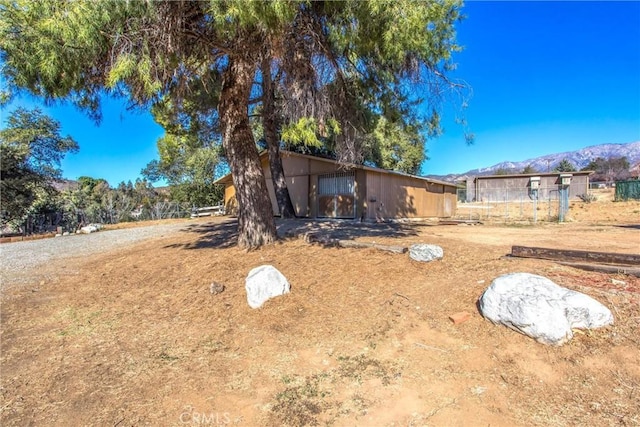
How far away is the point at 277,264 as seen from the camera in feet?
17.7

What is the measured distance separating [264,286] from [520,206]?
18575mm

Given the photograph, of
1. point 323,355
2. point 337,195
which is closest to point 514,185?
point 337,195

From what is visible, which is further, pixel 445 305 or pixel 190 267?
pixel 190 267

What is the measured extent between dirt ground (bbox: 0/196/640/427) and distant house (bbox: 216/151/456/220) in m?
9.43

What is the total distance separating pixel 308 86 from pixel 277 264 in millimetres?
2809

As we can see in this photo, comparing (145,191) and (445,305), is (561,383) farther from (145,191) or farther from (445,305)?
(145,191)

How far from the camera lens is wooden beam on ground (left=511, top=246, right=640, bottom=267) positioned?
12.9 ft

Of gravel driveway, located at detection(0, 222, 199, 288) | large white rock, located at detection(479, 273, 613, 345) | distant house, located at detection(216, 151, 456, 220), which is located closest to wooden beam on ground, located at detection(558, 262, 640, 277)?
large white rock, located at detection(479, 273, 613, 345)

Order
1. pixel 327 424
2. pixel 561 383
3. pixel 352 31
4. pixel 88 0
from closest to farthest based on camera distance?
pixel 327 424
pixel 561 383
pixel 88 0
pixel 352 31

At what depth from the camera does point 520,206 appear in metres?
18.8

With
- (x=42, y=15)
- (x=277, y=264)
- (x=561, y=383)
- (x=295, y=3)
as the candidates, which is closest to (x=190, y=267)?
(x=277, y=264)

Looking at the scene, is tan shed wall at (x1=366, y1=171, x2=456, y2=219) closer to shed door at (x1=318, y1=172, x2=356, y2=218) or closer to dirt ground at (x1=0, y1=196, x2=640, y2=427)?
shed door at (x1=318, y1=172, x2=356, y2=218)

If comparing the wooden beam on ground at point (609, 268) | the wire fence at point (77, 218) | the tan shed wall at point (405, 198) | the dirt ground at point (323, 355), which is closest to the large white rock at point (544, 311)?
the dirt ground at point (323, 355)

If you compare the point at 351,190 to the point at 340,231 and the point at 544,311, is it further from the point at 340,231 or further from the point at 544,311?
the point at 544,311
